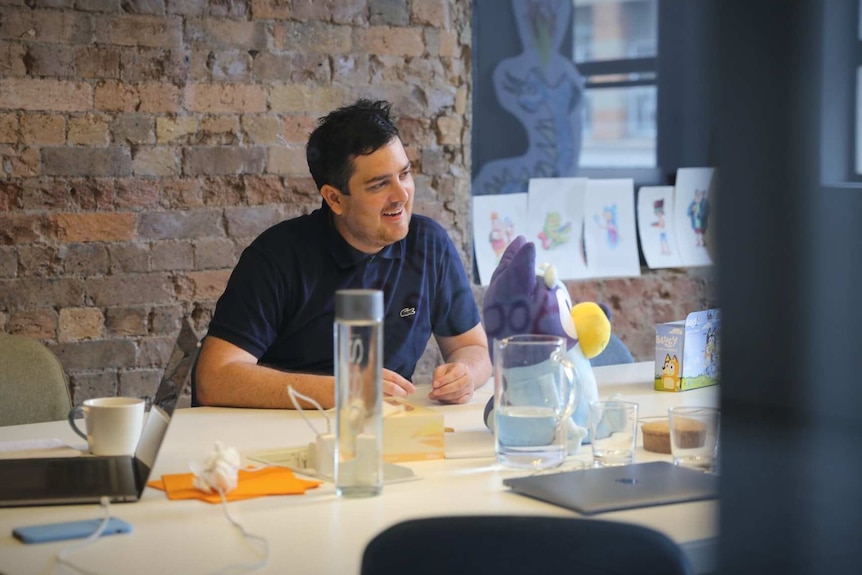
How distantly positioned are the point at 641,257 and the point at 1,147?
2.22m

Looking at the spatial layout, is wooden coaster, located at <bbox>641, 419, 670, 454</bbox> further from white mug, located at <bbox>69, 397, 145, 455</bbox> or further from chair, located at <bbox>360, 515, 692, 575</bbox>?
chair, located at <bbox>360, 515, 692, 575</bbox>

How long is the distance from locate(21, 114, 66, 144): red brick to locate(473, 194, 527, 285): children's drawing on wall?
1.36m

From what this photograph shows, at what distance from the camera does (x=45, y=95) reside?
2.83 m

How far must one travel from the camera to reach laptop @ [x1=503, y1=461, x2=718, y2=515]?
A: 50.4 inches

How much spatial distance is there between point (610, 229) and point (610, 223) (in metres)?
0.02

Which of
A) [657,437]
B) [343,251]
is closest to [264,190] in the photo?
[343,251]

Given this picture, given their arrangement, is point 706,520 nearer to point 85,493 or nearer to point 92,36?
point 85,493

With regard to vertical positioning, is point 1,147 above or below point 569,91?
below

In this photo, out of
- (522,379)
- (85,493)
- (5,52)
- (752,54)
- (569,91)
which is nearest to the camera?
(752,54)

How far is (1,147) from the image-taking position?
2793mm

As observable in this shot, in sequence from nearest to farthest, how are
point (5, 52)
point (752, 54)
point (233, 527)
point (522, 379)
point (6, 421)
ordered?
point (752, 54), point (233, 527), point (522, 379), point (6, 421), point (5, 52)

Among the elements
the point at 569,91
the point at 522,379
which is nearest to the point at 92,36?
the point at 569,91

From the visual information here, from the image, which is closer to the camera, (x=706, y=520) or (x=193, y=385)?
(x=706, y=520)

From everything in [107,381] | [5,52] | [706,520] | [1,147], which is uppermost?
[5,52]
